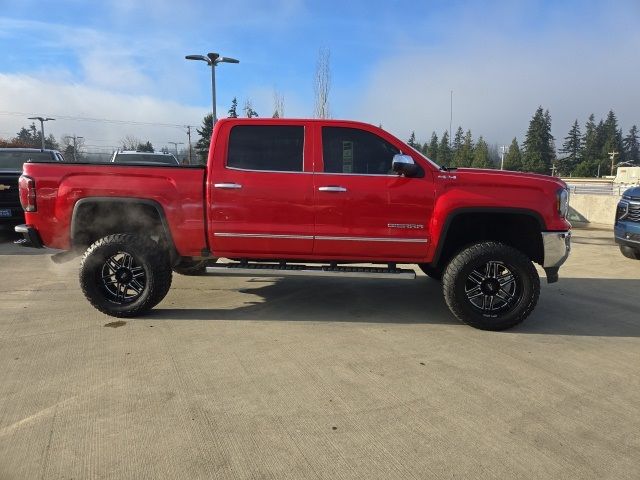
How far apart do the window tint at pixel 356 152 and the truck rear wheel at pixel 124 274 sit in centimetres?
201

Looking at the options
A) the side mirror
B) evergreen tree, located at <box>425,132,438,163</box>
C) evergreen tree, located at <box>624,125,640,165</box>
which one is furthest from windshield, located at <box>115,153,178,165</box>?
evergreen tree, located at <box>624,125,640,165</box>

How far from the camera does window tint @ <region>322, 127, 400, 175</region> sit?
187 inches

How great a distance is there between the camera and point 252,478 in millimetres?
2369

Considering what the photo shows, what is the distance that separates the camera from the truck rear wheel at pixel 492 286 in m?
4.59

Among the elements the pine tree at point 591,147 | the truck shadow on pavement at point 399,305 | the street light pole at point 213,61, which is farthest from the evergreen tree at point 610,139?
the truck shadow on pavement at point 399,305

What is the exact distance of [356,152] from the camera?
478cm

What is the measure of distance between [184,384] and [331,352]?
126 centimetres

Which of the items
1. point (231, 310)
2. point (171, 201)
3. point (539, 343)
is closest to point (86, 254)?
point (171, 201)

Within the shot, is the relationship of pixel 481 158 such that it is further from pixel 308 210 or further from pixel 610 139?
pixel 308 210

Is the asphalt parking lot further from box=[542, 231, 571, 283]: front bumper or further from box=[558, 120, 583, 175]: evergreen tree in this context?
box=[558, 120, 583, 175]: evergreen tree

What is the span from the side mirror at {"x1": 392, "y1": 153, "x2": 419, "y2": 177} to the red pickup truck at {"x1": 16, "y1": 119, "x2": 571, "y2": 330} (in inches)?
0.7

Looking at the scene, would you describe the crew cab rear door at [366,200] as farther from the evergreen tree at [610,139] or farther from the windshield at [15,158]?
the evergreen tree at [610,139]

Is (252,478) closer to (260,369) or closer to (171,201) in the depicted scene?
(260,369)

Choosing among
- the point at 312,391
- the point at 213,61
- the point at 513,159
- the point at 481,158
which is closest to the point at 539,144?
the point at 513,159
